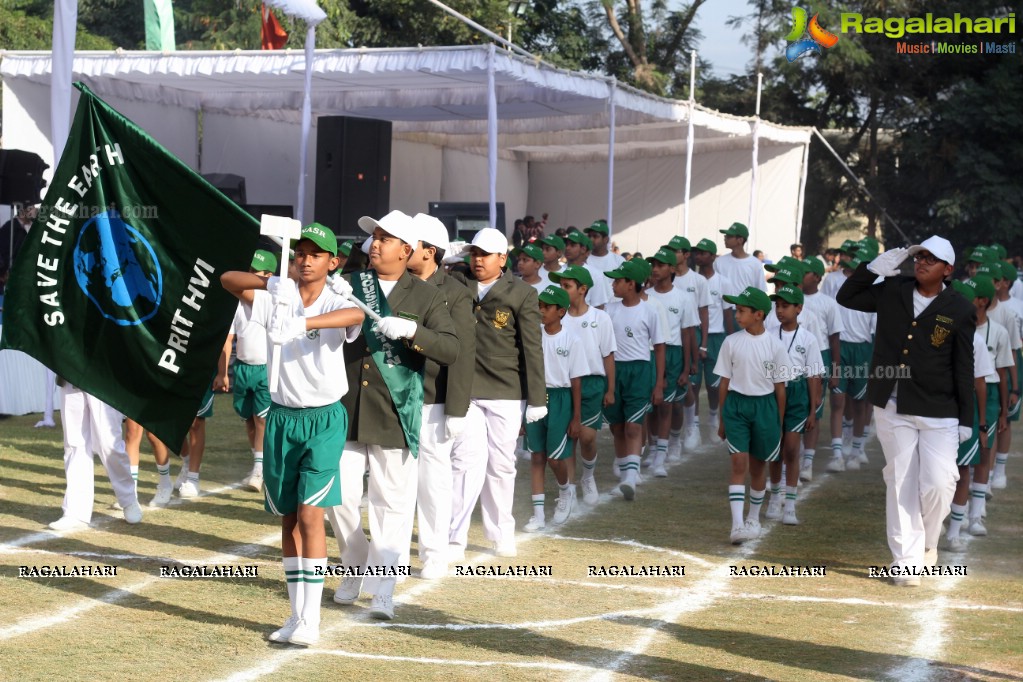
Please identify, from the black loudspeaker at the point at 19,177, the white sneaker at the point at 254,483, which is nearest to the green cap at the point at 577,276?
the white sneaker at the point at 254,483

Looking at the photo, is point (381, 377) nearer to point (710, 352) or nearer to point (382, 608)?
point (382, 608)

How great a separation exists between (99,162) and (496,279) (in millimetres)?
2624

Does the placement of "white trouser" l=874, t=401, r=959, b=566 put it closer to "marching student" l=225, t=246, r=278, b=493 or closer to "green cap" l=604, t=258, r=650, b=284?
"green cap" l=604, t=258, r=650, b=284

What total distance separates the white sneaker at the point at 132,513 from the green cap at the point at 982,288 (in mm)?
6474

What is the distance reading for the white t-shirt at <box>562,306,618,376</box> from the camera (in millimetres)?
10461

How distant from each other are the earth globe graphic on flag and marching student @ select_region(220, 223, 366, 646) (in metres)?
1.07

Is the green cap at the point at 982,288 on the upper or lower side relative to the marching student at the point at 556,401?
upper

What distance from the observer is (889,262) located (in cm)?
881

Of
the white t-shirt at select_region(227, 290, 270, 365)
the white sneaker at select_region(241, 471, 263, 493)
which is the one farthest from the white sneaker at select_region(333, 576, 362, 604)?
the white sneaker at select_region(241, 471, 263, 493)

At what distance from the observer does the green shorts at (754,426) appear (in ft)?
32.4

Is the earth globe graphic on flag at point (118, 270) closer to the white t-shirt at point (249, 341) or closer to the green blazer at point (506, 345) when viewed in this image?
the green blazer at point (506, 345)

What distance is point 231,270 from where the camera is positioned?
7.22 metres

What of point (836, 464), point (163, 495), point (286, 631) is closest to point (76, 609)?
point (286, 631)

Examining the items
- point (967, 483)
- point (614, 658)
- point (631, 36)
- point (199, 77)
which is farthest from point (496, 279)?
point (631, 36)
